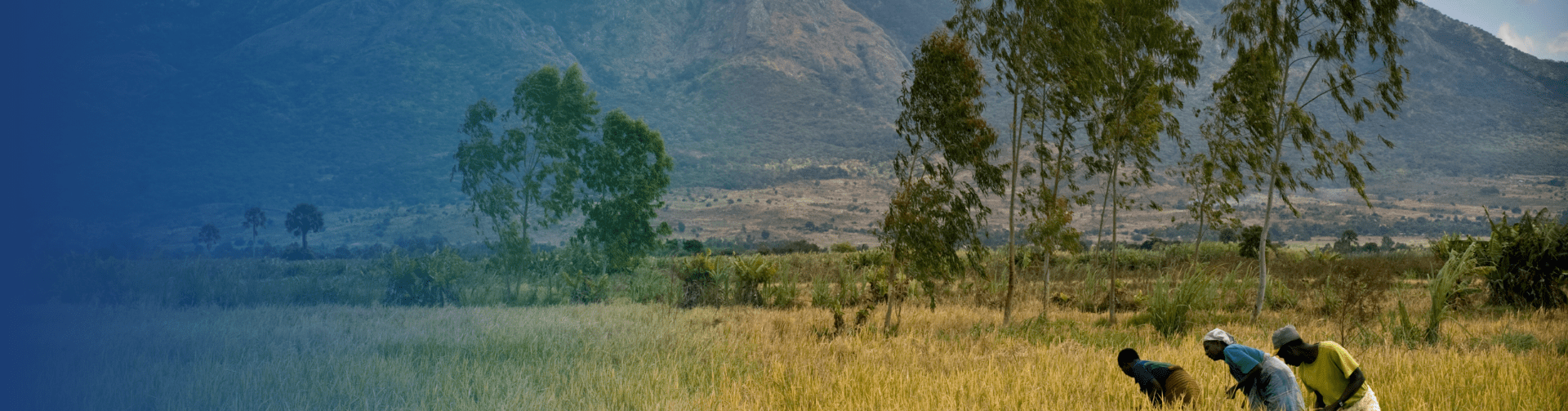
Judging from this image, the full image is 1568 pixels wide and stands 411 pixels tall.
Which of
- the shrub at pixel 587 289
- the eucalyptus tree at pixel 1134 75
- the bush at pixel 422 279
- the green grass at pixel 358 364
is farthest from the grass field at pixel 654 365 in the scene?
the shrub at pixel 587 289

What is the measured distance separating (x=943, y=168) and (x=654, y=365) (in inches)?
227

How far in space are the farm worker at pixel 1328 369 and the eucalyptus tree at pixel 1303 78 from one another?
7.46 metres

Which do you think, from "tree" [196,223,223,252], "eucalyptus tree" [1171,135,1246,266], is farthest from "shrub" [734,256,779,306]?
"tree" [196,223,223,252]

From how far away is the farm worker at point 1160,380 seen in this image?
582cm

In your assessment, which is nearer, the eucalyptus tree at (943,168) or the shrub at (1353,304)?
the shrub at (1353,304)

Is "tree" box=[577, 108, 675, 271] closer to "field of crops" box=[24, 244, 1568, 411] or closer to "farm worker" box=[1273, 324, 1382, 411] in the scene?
"field of crops" box=[24, 244, 1568, 411]

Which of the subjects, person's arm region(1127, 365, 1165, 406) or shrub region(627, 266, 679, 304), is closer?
person's arm region(1127, 365, 1165, 406)

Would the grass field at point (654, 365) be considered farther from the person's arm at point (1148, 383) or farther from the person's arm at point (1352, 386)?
the person's arm at point (1352, 386)

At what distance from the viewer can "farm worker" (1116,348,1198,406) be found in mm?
5816

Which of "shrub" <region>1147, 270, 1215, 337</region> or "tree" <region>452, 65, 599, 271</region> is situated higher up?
"tree" <region>452, 65, 599, 271</region>

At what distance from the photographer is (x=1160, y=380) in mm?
5906

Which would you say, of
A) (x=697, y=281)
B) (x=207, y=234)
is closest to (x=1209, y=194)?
(x=697, y=281)

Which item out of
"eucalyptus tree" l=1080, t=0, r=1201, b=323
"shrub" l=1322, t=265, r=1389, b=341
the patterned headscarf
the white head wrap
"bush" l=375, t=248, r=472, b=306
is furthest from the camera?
"bush" l=375, t=248, r=472, b=306

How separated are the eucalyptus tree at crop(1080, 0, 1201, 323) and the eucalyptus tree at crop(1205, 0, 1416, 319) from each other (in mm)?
826
